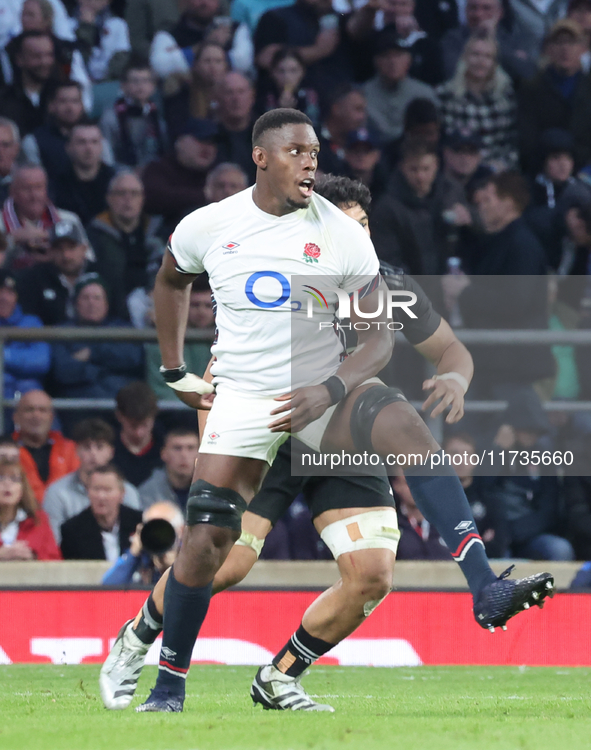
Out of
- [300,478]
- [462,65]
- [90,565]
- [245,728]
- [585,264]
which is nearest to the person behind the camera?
[245,728]

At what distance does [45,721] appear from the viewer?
3.71m

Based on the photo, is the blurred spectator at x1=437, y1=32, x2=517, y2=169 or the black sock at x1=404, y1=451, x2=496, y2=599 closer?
the black sock at x1=404, y1=451, x2=496, y2=599

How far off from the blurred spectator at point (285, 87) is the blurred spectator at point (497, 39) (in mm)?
1227

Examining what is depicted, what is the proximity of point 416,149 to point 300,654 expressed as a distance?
5688 mm

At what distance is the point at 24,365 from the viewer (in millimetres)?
8219

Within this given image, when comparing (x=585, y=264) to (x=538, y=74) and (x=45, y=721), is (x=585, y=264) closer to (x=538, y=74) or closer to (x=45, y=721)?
(x=538, y=74)

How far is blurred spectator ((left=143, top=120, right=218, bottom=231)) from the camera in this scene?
9.18 m

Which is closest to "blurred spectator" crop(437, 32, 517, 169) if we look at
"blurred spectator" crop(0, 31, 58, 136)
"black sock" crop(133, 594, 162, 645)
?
"blurred spectator" crop(0, 31, 58, 136)

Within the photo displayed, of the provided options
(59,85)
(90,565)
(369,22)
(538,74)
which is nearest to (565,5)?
(538,74)

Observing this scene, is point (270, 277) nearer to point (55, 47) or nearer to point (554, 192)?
point (554, 192)

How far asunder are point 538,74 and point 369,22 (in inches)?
59.1

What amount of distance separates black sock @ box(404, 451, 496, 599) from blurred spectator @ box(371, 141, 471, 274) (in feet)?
15.5

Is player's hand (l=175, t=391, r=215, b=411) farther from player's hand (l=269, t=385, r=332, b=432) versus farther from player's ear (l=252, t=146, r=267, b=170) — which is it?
player's ear (l=252, t=146, r=267, b=170)

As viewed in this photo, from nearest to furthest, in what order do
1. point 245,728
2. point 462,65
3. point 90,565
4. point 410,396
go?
point 245,728, point 90,565, point 410,396, point 462,65
